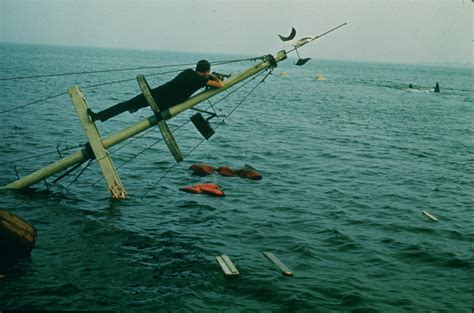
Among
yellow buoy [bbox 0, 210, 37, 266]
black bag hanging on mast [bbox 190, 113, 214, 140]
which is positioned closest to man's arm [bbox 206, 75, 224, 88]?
black bag hanging on mast [bbox 190, 113, 214, 140]

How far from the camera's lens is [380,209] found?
15.9 metres

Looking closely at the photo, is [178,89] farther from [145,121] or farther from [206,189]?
[206,189]

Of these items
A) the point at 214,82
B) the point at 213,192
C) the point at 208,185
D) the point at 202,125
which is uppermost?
the point at 214,82

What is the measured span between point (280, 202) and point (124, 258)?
737 cm

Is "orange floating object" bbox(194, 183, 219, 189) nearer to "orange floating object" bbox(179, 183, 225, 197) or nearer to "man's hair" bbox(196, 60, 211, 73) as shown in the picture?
"orange floating object" bbox(179, 183, 225, 197)

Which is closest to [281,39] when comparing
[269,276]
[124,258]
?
[269,276]

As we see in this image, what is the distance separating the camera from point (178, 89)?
11.3m

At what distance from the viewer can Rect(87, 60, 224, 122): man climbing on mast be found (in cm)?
1109

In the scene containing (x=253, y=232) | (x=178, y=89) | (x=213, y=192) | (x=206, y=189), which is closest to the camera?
(x=178, y=89)

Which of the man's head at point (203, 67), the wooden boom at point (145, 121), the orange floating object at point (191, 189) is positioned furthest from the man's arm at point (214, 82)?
the orange floating object at point (191, 189)

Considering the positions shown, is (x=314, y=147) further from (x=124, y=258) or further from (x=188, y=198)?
(x=124, y=258)

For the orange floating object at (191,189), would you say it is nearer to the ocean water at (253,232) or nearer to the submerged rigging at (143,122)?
the ocean water at (253,232)

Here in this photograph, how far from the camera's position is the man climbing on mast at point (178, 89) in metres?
11.1

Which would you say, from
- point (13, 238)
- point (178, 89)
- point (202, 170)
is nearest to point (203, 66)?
point (178, 89)
